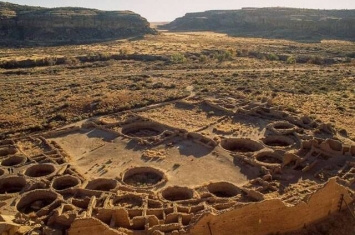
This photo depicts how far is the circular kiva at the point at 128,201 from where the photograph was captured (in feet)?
69.4

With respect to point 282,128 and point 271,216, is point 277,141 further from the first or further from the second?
point 271,216

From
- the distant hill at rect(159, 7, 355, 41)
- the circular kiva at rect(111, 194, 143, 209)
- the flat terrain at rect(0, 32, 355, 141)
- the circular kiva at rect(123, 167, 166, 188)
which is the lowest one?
the circular kiva at rect(123, 167, 166, 188)

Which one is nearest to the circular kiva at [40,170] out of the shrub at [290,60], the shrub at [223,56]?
the shrub at [223,56]

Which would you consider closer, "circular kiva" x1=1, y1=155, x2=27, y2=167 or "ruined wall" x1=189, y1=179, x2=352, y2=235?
"ruined wall" x1=189, y1=179, x2=352, y2=235

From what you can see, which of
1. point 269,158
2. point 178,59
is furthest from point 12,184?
point 178,59

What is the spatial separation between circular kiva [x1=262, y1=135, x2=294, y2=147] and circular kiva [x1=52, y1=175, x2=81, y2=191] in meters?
14.4

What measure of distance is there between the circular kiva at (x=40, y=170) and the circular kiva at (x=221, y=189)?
398 inches

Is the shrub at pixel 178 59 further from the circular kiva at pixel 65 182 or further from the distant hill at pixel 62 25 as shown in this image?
the circular kiva at pixel 65 182

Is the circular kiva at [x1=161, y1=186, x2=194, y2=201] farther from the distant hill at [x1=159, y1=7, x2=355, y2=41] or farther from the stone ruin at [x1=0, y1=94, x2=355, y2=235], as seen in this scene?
the distant hill at [x1=159, y1=7, x2=355, y2=41]

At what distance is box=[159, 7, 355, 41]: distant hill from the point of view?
11376 centimetres

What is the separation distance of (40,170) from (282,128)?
62.0 feet

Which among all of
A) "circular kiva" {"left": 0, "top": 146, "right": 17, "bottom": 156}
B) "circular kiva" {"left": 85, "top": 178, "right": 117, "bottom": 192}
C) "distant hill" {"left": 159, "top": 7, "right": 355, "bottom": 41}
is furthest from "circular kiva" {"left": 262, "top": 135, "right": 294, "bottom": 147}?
"distant hill" {"left": 159, "top": 7, "right": 355, "bottom": 41}

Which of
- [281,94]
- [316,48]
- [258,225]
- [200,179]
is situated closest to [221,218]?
[258,225]

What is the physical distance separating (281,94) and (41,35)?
237ft
